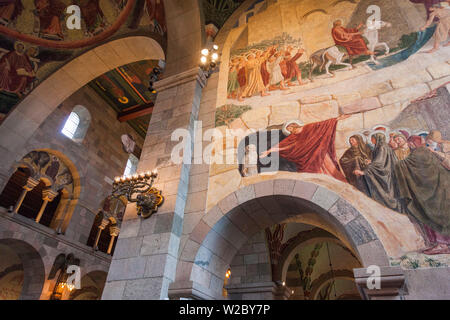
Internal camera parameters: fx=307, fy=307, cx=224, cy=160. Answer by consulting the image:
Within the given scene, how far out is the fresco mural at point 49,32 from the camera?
848cm

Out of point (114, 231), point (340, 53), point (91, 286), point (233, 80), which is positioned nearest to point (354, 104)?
point (340, 53)

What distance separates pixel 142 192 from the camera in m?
5.26

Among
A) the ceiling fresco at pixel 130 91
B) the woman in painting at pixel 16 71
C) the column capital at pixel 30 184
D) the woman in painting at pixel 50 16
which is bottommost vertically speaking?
the column capital at pixel 30 184

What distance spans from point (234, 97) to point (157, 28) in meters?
3.56

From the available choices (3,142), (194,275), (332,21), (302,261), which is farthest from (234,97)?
(302,261)

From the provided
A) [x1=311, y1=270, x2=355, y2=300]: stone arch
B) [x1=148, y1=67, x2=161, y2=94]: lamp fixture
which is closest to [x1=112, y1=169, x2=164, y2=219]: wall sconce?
[x1=148, y1=67, x2=161, y2=94]: lamp fixture

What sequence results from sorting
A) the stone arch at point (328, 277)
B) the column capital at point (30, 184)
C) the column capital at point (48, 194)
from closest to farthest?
the column capital at point (30, 184) → the column capital at point (48, 194) → the stone arch at point (328, 277)

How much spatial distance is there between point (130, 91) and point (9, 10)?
5.00 metres

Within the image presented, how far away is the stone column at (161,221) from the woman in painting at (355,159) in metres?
2.74

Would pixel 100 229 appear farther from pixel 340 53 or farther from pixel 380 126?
pixel 380 126

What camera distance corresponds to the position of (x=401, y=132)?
4.54m

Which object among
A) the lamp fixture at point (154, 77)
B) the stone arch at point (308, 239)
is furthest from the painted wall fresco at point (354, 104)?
the stone arch at point (308, 239)

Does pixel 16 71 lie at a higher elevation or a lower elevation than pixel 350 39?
higher

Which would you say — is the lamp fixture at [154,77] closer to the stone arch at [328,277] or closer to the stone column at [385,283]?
the stone column at [385,283]
